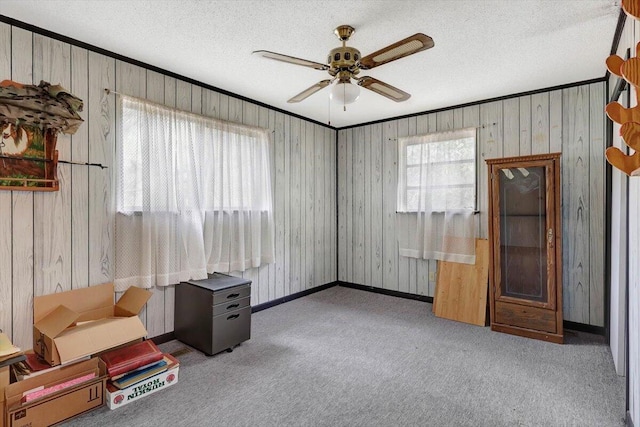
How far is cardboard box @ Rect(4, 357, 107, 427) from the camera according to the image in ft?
5.96

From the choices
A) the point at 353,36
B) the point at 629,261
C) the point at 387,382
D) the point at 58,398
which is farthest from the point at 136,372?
the point at 629,261

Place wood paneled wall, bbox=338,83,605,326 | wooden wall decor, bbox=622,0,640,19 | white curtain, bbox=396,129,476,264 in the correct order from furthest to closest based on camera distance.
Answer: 1. white curtain, bbox=396,129,476,264
2. wood paneled wall, bbox=338,83,605,326
3. wooden wall decor, bbox=622,0,640,19

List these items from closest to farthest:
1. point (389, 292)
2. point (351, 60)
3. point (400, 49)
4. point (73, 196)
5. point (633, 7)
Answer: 1. point (633, 7)
2. point (400, 49)
3. point (351, 60)
4. point (73, 196)
5. point (389, 292)

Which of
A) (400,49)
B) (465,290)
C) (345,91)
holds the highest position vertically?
(400,49)

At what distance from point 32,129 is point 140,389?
192 cm

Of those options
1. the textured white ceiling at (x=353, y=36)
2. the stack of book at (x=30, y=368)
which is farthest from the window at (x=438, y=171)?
the stack of book at (x=30, y=368)

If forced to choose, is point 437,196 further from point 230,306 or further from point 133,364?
point 133,364

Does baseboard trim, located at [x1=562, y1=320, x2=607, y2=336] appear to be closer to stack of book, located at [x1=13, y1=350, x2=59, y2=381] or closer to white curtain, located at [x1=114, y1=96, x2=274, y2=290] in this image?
white curtain, located at [x1=114, y1=96, x2=274, y2=290]

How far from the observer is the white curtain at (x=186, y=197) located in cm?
284

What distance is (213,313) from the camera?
2795 millimetres

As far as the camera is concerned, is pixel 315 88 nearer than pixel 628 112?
No

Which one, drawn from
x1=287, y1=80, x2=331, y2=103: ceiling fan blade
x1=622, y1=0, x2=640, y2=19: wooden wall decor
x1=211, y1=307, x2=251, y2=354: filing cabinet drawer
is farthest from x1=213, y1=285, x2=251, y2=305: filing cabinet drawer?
x1=622, y1=0, x2=640, y2=19: wooden wall decor

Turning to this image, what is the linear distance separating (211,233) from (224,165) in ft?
2.37

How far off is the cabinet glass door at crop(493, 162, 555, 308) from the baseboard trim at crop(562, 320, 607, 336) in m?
0.60
